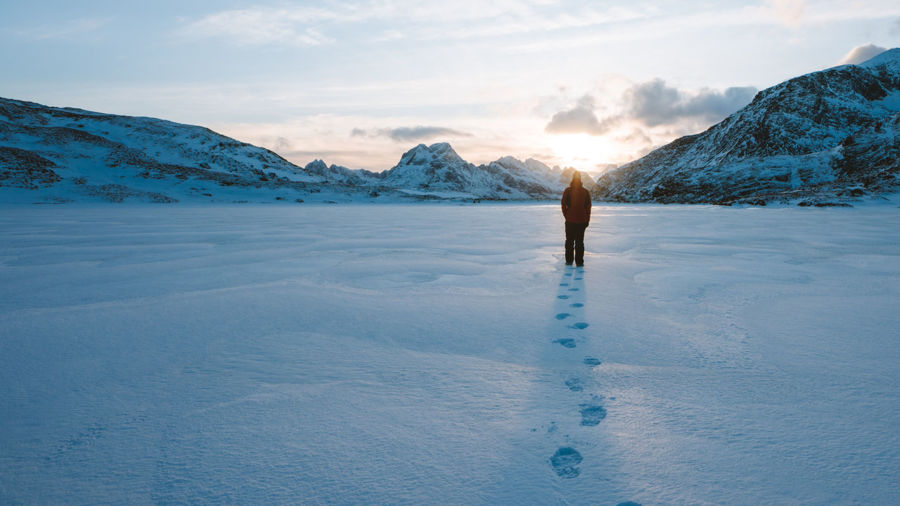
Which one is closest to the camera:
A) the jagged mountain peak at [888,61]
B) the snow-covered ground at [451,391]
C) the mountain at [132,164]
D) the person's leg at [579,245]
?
the snow-covered ground at [451,391]

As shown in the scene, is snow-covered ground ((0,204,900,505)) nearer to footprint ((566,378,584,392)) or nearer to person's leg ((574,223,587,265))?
footprint ((566,378,584,392))

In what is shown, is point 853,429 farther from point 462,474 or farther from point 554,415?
point 462,474

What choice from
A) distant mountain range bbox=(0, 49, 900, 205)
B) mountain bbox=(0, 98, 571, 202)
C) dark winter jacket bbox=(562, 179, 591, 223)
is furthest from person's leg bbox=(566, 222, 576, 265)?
mountain bbox=(0, 98, 571, 202)

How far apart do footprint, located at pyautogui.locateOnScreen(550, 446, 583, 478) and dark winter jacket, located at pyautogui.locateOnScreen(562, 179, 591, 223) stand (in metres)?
6.91

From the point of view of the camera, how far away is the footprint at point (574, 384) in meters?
3.10

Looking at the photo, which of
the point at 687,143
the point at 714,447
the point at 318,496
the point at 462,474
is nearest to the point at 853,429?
the point at 714,447

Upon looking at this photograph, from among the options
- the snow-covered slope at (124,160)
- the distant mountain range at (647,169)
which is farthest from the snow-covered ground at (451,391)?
the snow-covered slope at (124,160)

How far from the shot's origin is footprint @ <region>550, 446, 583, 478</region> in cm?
→ 217

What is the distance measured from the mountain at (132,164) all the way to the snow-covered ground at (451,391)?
66.6 metres

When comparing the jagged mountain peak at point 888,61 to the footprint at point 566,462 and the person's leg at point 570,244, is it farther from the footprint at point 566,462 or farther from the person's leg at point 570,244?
the footprint at point 566,462

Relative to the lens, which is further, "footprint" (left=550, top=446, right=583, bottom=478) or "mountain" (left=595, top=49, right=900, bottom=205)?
"mountain" (left=595, top=49, right=900, bottom=205)

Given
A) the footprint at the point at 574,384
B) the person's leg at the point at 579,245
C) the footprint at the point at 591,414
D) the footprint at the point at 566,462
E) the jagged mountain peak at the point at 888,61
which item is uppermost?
the jagged mountain peak at the point at 888,61

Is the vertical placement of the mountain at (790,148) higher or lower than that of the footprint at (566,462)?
higher

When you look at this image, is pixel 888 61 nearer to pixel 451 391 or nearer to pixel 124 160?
pixel 451 391
